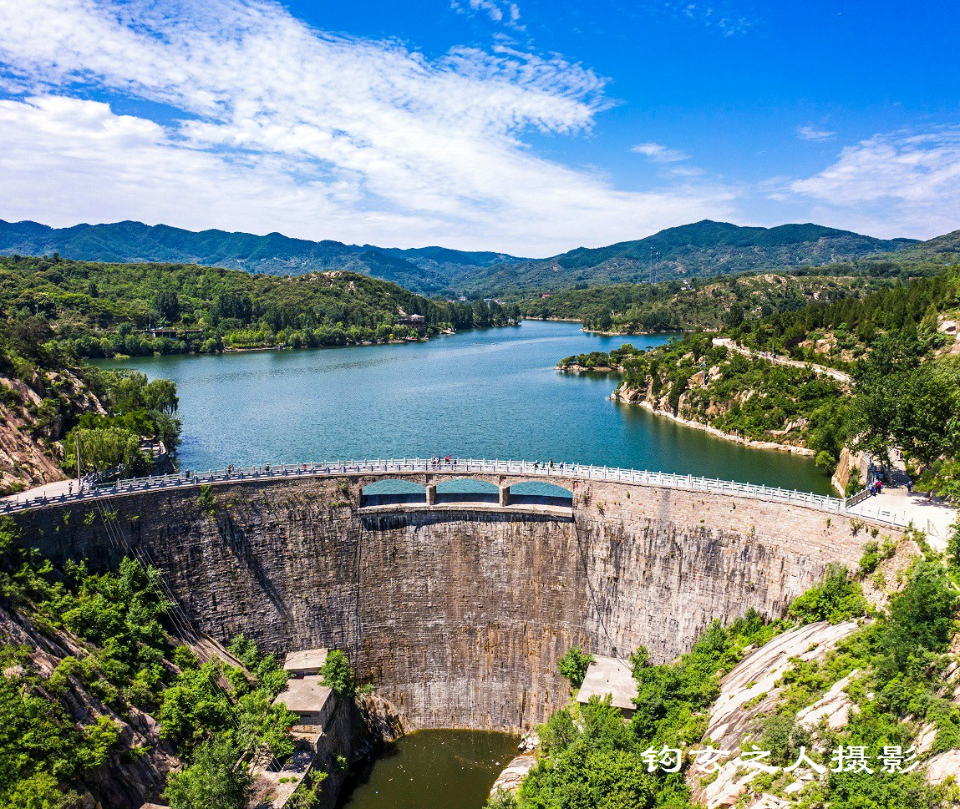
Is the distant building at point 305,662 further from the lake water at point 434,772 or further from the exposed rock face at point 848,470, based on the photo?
the exposed rock face at point 848,470

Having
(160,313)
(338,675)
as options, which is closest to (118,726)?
(338,675)

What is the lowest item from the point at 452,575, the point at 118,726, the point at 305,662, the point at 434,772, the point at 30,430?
the point at 434,772

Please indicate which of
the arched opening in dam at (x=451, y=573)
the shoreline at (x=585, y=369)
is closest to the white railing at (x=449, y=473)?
the arched opening in dam at (x=451, y=573)

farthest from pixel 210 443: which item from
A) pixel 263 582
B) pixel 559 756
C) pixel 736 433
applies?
pixel 736 433

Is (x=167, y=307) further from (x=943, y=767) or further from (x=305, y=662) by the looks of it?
(x=943, y=767)

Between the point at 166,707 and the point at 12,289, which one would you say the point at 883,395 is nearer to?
the point at 166,707

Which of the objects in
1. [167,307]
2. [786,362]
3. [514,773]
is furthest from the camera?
[167,307]
